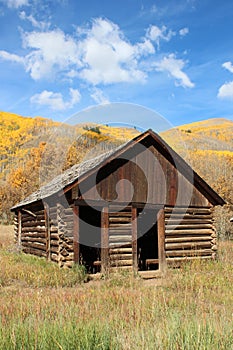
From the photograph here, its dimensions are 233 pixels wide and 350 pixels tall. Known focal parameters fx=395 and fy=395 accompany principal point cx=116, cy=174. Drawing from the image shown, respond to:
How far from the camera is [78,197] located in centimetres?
1420

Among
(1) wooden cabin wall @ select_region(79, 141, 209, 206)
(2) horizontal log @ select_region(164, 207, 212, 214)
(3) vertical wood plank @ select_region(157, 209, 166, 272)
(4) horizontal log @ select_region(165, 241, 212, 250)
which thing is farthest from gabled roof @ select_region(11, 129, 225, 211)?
(3) vertical wood plank @ select_region(157, 209, 166, 272)

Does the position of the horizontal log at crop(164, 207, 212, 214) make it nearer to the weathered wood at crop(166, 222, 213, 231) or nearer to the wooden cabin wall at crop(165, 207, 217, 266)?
the wooden cabin wall at crop(165, 207, 217, 266)

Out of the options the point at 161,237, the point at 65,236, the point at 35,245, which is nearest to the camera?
the point at 65,236

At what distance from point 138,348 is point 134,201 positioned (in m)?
11.0

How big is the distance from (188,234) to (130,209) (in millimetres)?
3059

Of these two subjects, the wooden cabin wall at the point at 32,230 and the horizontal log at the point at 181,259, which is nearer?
the horizontal log at the point at 181,259

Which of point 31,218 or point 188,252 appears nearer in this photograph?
point 188,252

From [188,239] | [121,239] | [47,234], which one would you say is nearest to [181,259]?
[188,239]

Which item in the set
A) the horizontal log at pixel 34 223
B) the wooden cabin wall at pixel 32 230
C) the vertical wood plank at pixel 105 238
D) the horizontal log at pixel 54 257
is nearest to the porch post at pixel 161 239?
the vertical wood plank at pixel 105 238

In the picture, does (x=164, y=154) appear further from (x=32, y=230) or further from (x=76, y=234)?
(x=32, y=230)

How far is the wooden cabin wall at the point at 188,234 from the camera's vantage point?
16.1m

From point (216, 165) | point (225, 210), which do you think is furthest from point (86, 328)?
point (216, 165)

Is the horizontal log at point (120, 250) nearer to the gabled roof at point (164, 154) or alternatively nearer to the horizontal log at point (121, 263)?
the horizontal log at point (121, 263)

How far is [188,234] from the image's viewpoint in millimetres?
16656
